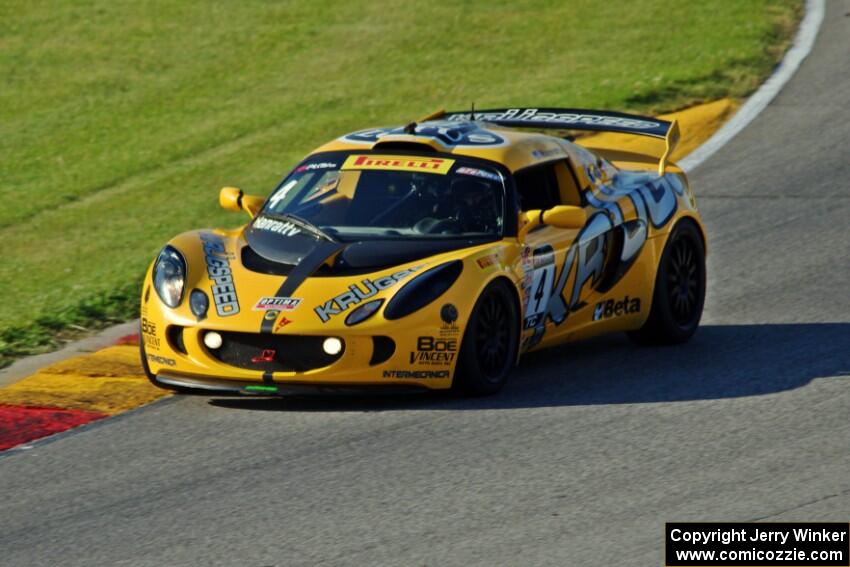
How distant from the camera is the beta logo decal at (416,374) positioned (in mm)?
7676

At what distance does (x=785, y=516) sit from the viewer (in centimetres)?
607

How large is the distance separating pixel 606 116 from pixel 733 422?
3.13 m

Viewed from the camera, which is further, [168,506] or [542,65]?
[542,65]

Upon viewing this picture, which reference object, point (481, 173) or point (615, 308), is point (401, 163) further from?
point (615, 308)

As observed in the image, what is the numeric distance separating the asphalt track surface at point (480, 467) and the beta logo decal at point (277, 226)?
3.31 ft

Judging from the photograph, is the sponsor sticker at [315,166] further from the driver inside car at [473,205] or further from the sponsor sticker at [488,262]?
the sponsor sticker at [488,262]

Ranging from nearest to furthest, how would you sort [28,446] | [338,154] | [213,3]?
[28,446]
[338,154]
[213,3]

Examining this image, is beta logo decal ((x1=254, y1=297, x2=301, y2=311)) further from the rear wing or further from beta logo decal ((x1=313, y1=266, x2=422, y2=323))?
the rear wing

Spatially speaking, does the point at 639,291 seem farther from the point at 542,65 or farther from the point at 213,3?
the point at 213,3

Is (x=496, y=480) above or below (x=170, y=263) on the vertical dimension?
below

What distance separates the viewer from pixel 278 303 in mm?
7730

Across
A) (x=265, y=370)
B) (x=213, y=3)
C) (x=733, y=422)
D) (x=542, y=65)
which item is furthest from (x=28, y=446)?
(x=213, y=3)

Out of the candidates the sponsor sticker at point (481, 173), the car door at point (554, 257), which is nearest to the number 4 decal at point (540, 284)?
the car door at point (554, 257)

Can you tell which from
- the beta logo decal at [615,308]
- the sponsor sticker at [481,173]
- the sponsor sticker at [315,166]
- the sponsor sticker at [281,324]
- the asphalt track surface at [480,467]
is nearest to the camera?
the asphalt track surface at [480,467]
